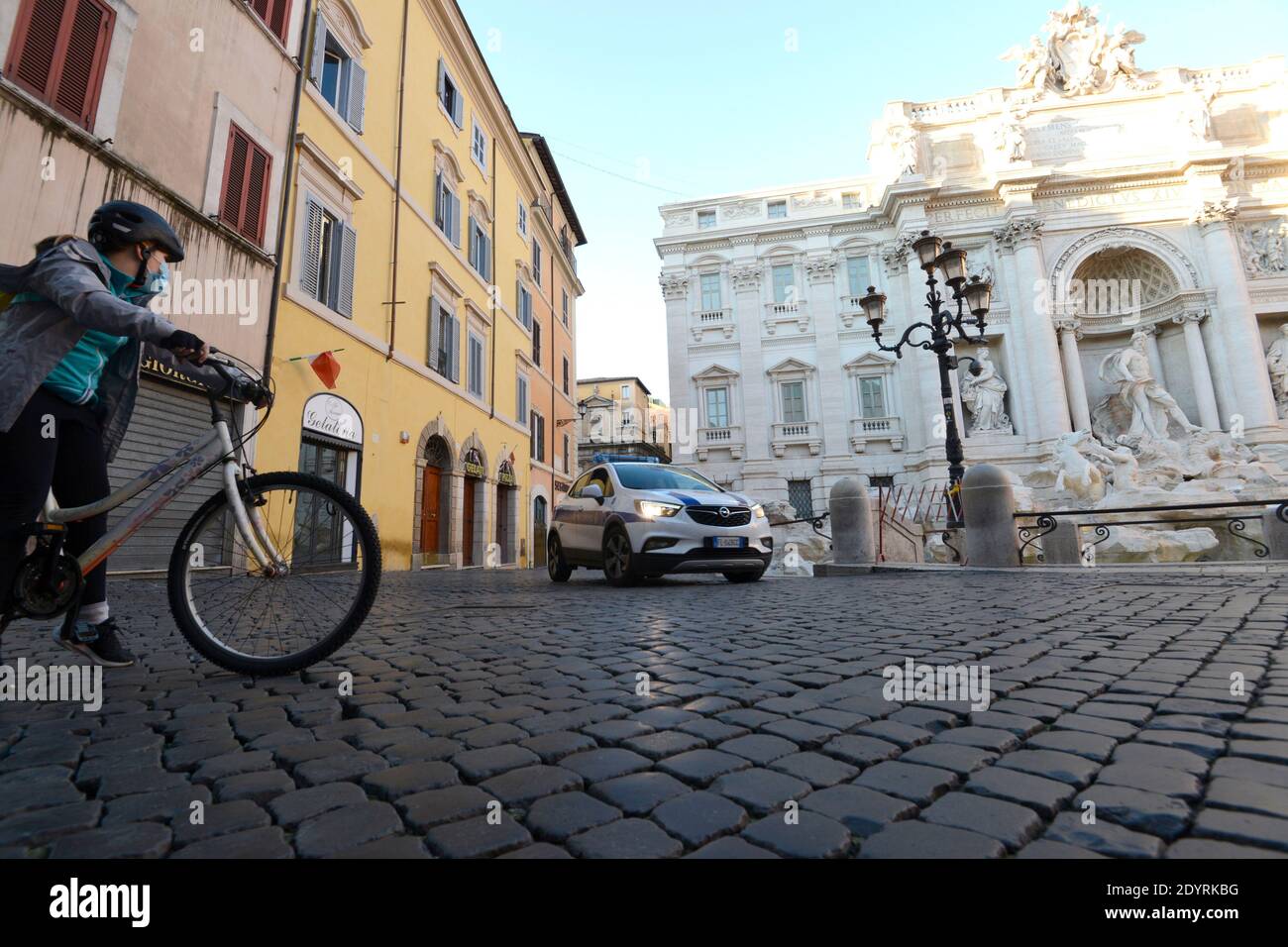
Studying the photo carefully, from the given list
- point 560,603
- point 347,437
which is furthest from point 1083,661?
point 347,437

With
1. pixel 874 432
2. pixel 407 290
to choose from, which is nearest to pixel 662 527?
pixel 407 290

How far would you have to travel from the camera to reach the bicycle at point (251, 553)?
2676mm

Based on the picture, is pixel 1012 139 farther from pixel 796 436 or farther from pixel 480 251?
pixel 480 251

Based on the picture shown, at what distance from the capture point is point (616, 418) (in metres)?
59.7

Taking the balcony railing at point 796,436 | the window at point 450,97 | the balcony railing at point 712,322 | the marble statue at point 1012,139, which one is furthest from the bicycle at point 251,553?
the marble statue at point 1012,139

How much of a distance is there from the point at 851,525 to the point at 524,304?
15891 mm

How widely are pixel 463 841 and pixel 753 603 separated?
4649 mm

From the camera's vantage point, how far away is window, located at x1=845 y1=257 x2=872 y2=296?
30.7m

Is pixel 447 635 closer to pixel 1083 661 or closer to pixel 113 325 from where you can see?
pixel 113 325

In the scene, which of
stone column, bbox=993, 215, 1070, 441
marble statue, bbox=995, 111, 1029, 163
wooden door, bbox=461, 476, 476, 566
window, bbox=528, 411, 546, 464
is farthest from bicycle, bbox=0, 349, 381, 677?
marble statue, bbox=995, 111, 1029, 163

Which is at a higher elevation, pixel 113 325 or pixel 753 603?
pixel 113 325

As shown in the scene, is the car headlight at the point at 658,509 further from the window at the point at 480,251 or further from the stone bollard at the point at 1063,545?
the window at the point at 480,251

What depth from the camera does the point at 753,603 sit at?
Result: 562 centimetres

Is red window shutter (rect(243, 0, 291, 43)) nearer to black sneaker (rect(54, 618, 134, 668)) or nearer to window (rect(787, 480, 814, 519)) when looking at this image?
black sneaker (rect(54, 618, 134, 668))
